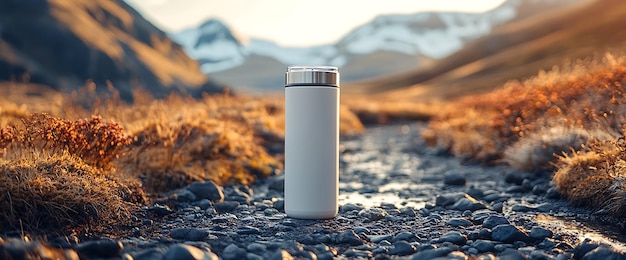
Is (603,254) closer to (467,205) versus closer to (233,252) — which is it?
(467,205)

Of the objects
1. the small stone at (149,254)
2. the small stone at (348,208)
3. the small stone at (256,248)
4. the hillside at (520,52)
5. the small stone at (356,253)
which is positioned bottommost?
the small stone at (356,253)

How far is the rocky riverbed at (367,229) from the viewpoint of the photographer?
3680 millimetres

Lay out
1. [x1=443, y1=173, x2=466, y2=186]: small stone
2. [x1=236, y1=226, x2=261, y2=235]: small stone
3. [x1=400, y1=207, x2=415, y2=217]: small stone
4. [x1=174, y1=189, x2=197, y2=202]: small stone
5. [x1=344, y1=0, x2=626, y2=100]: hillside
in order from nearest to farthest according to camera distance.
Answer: [x1=236, y1=226, x2=261, y2=235]: small stone, [x1=400, y1=207, x2=415, y2=217]: small stone, [x1=174, y1=189, x2=197, y2=202]: small stone, [x1=443, y1=173, x2=466, y2=186]: small stone, [x1=344, y1=0, x2=626, y2=100]: hillside

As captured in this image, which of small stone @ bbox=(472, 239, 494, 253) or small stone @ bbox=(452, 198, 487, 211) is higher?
small stone @ bbox=(452, 198, 487, 211)

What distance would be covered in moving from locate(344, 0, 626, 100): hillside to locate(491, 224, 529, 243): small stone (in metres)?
48.5

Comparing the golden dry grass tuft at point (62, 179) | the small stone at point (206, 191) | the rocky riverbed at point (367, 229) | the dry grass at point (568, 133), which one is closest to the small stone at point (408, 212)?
the rocky riverbed at point (367, 229)

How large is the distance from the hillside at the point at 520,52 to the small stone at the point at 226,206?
48.4 m

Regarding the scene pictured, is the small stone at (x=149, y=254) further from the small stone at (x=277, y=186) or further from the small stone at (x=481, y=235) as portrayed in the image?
the small stone at (x=277, y=186)

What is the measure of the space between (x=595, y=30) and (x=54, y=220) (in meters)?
88.5

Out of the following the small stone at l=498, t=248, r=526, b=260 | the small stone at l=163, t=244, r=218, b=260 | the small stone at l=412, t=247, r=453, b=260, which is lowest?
the small stone at l=498, t=248, r=526, b=260

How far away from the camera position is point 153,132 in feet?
24.2

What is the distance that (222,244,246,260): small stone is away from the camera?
3.71 meters

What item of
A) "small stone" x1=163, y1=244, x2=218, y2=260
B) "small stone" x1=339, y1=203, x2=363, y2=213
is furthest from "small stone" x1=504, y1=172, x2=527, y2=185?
"small stone" x1=163, y1=244, x2=218, y2=260

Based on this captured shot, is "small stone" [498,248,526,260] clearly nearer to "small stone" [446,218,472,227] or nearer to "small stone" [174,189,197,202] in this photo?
"small stone" [446,218,472,227]
